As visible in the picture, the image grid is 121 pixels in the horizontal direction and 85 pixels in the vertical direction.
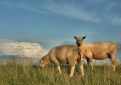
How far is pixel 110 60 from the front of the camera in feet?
85.0

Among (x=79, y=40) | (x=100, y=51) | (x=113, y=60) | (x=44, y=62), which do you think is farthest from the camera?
(x=100, y=51)

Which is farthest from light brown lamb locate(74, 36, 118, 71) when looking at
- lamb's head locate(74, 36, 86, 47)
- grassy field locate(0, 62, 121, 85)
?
grassy field locate(0, 62, 121, 85)

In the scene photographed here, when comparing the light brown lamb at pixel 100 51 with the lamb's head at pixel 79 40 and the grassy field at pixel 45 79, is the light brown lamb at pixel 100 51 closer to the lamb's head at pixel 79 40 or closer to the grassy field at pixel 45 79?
the lamb's head at pixel 79 40

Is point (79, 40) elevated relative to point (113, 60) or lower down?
elevated

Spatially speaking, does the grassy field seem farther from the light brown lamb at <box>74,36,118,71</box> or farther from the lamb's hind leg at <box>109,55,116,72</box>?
the light brown lamb at <box>74,36,118,71</box>

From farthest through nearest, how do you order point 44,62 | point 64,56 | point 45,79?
point 44,62 < point 64,56 < point 45,79

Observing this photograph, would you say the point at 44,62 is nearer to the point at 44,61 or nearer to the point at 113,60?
the point at 44,61

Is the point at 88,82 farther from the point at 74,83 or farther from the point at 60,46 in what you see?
the point at 60,46

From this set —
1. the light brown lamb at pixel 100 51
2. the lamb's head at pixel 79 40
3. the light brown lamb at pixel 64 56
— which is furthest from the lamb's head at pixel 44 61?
the light brown lamb at pixel 100 51

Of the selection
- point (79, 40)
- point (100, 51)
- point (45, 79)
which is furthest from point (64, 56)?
point (100, 51)

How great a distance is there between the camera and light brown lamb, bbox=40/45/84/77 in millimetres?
21453

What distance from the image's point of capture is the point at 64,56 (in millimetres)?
21906

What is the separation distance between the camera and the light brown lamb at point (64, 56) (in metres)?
21.5

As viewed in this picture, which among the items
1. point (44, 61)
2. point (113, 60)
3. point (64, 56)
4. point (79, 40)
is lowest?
point (113, 60)
